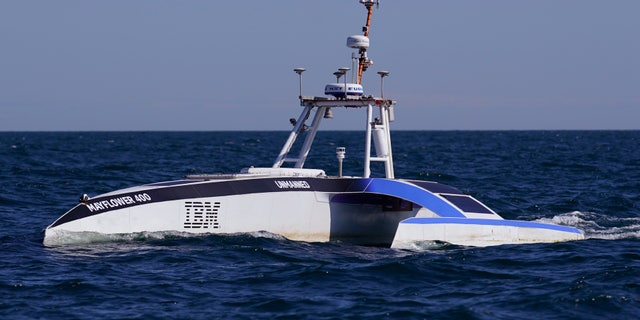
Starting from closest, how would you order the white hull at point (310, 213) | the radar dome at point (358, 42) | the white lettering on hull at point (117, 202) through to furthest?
1. the white lettering on hull at point (117, 202)
2. the white hull at point (310, 213)
3. the radar dome at point (358, 42)

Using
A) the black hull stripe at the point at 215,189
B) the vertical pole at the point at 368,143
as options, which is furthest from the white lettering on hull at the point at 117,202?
the vertical pole at the point at 368,143

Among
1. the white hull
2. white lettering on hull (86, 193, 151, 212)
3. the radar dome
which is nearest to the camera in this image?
white lettering on hull (86, 193, 151, 212)

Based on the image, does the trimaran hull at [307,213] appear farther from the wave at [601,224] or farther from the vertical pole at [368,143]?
the wave at [601,224]

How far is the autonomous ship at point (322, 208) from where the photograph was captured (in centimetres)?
2183

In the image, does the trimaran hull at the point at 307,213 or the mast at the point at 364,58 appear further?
the mast at the point at 364,58

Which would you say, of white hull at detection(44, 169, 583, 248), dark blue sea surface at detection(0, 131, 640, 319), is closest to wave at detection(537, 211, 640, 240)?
dark blue sea surface at detection(0, 131, 640, 319)

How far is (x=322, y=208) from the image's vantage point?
77.7 feet

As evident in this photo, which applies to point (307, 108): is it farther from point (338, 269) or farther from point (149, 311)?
point (149, 311)

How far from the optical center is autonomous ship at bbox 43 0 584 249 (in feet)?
71.6

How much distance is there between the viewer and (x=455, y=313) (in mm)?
15656

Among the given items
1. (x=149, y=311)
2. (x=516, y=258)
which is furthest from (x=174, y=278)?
(x=516, y=258)

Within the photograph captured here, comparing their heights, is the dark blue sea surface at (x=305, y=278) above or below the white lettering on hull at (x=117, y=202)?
below

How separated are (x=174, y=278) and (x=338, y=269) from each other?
313 cm

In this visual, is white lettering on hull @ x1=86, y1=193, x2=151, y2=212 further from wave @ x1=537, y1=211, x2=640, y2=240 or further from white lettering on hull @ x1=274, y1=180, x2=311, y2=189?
wave @ x1=537, y1=211, x2=640, y2=240
